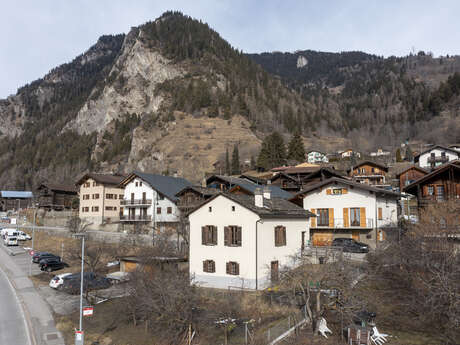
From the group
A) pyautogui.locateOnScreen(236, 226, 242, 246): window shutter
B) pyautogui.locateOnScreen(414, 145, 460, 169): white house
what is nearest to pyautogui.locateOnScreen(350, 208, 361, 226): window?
pyautogui.locateOnScreen(236, 226, 242, 246): window shutter

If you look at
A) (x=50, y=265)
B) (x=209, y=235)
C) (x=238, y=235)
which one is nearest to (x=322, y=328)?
(x=238, y=235)

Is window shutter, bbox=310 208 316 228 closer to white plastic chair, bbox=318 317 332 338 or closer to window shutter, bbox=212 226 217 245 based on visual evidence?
window shutter, bbox=212 226 217 245

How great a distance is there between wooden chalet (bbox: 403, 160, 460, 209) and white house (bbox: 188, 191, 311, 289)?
611 inches

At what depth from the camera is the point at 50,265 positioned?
159 feet

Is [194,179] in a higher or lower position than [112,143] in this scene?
lower

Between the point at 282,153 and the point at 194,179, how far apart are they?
27613mm

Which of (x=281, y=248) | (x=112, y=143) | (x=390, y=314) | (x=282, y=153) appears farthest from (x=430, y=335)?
(x=112, y=143)

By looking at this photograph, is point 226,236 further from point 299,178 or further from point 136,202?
point 299,178

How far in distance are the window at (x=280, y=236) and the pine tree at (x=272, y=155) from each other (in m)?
68.3

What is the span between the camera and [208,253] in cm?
3462

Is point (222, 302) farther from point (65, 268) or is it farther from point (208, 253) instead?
point (65, 268)

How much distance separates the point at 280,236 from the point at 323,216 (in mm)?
10287

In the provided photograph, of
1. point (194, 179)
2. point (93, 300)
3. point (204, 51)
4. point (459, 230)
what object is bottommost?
point (93, 300)

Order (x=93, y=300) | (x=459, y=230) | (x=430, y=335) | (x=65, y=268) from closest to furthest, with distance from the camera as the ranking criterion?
(x=430, y=335) → (x=459, y=230) → (x=93, y=300) → (x=65, y=268)
